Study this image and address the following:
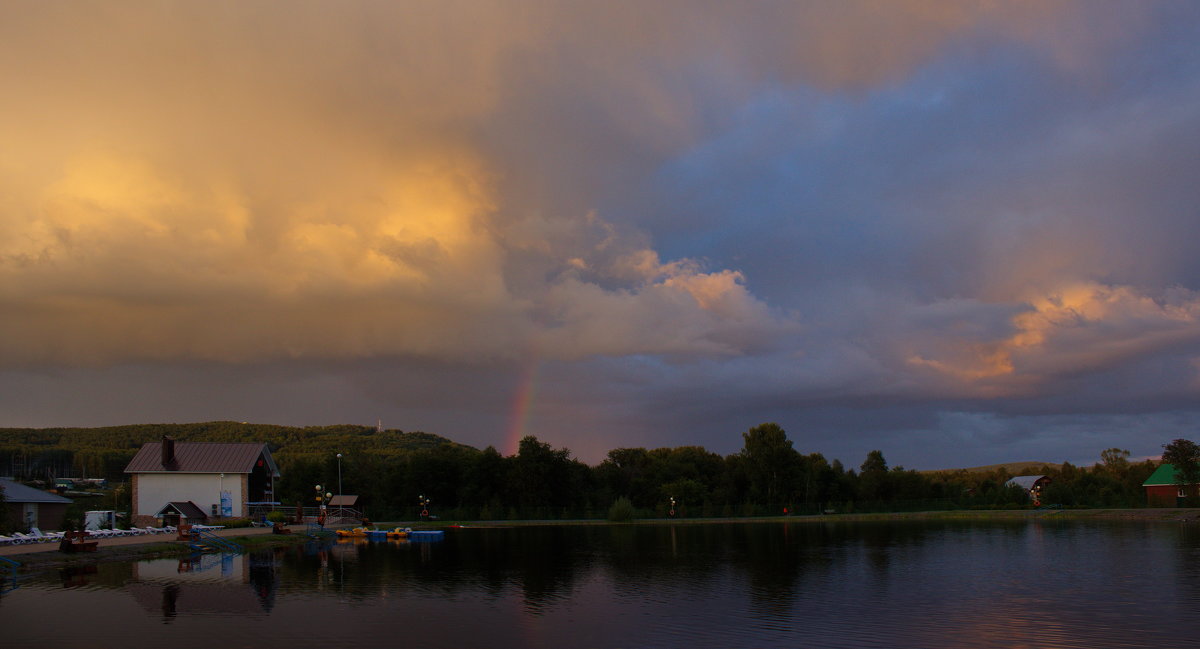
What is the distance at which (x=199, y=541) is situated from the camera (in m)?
50.8

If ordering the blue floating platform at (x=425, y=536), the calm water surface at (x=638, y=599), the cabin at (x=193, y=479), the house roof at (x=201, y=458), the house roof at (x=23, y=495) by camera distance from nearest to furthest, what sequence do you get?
the calm water surface at (x=638, y=599)
the house roof at (x=23, y=495)
the blue floating platform at (x=425, y=536)
the cabin at (x=193, y=479)
the house roof at (x=201, y=458)

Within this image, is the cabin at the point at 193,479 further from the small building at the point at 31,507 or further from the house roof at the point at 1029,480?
the house roof at the point at 1029,480

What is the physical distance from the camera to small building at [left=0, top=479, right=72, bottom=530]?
5488cm

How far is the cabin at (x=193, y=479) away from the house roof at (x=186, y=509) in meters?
1.25

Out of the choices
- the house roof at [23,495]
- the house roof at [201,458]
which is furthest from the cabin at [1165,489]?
the house roof at [23,495]

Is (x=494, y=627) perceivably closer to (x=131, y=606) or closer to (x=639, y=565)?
(x=131, y=606)

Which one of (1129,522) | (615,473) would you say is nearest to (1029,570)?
(1129,522)

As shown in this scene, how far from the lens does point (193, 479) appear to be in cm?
7650

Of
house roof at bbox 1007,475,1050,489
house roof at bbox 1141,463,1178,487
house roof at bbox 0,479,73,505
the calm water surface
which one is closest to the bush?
the calm water surface

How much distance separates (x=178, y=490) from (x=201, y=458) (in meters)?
3.26

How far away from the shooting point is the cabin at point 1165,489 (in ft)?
302

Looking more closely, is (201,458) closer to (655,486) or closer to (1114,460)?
(655,486)

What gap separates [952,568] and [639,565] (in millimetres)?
14508

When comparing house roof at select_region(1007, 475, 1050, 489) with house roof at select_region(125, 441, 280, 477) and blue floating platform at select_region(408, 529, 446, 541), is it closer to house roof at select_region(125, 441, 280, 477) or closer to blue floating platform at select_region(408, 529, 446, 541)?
blue floating platform at select_region(408, 529, 446, 541)
